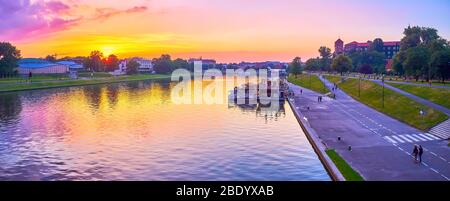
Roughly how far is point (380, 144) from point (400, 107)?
66.8 ft

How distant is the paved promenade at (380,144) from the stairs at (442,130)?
59 cm

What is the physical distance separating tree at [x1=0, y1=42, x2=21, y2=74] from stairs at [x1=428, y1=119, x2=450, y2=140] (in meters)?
109

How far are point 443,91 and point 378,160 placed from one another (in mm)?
29927

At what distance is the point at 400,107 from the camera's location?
161 feet

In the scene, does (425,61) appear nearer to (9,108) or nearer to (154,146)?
(154,146)

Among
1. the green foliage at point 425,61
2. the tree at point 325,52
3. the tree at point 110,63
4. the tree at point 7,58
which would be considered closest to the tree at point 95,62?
the tree at point 110,63

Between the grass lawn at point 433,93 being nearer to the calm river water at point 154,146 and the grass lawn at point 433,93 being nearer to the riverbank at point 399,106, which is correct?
the riverbank at point 399,106

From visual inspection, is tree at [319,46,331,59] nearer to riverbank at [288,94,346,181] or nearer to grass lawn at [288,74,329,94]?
grass lawn at [288,74,329,94]

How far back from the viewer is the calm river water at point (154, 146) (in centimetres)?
2606

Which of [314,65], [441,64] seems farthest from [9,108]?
[314,65]

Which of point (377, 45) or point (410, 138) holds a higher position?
point (377, 45)
